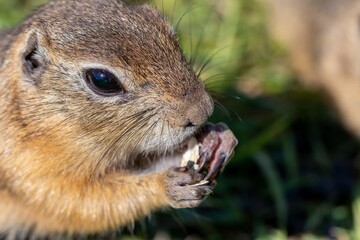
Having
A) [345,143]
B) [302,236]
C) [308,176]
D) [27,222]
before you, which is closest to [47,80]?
[27,222]

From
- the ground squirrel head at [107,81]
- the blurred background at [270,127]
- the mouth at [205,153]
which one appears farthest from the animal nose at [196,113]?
the blurred background at [270,127]

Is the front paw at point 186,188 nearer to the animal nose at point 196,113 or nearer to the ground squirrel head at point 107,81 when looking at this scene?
the ground squirrel head at point 107,81

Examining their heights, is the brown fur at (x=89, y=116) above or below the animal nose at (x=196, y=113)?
above

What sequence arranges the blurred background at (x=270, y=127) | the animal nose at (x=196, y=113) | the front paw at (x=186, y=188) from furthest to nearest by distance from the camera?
the blurred background at (x=270, y=127) < the front paw at (x=186, y=188) < the animal nose at (x=196, y=113)

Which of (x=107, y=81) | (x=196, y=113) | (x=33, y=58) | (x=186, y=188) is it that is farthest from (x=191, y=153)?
(x=33, y=58)

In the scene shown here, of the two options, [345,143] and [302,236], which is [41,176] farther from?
[345,143]

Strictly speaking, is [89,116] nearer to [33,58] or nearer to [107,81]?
[107,81]

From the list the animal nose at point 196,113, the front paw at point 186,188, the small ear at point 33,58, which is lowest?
the front paw at point 186,188

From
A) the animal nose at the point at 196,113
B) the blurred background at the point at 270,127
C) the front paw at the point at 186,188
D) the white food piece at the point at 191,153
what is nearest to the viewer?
the animal nose at the point at 196,113
